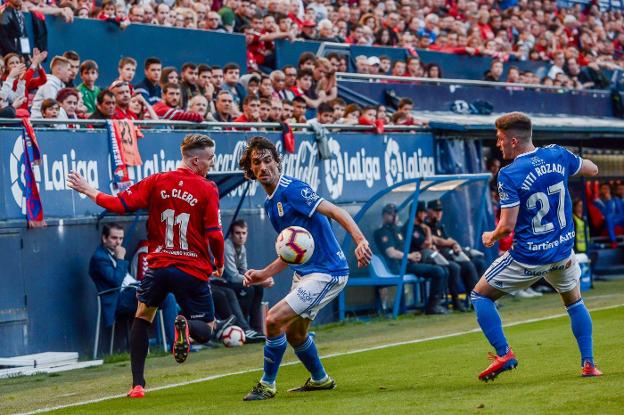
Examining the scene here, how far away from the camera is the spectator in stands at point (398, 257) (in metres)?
17.9

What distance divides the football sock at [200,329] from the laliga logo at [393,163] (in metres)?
8.91

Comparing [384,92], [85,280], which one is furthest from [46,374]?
[384,92]

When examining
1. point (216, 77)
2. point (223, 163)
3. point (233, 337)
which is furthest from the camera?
point (216, 77)

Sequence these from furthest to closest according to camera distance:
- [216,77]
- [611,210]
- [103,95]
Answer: [611,210] → [216,77] → [103,95]

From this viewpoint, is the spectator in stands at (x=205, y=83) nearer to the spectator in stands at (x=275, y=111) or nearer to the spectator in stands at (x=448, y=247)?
the spectator in stands at (x=275, y=111)

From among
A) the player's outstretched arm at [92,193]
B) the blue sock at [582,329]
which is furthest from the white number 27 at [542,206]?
the player's outstretched arm at [92,193]

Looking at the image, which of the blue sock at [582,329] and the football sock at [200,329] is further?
the football sock at [200,329]

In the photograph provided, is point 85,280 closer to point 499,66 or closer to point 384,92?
point 384,92

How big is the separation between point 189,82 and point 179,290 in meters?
7.43

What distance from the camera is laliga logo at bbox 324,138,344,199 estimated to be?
58.5ft

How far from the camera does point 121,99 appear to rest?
14602mm

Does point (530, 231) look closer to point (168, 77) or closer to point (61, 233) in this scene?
point (61, 233)

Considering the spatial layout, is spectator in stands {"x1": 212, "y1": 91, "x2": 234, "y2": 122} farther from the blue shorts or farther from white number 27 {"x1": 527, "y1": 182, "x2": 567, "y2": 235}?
white number 27 {"x1": 527, "y1": 182, "x2": 567, "y2": 235}

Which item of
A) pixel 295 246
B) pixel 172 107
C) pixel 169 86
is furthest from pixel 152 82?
pixel 295 246
